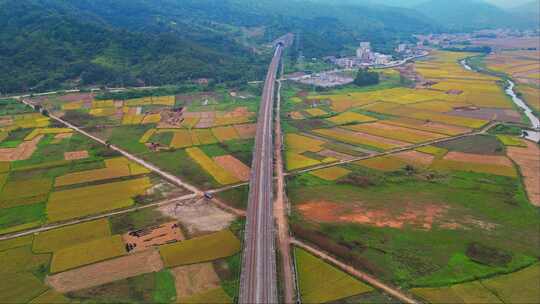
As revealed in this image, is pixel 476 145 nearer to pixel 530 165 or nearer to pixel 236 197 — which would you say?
pixel 530 165

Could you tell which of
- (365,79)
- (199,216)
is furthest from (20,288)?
(365,79)

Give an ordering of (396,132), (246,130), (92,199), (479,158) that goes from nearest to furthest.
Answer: (92,199) → (479,158) → (396,132) → (246,130)

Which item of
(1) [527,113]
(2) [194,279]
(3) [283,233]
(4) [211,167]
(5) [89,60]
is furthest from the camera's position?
(5) [89,60]

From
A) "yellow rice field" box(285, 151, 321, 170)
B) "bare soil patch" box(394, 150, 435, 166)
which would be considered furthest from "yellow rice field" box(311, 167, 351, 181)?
"bare soil patch" box(394, 150, 435, 166)

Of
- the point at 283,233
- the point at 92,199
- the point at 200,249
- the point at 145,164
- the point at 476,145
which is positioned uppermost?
the point at 476,145

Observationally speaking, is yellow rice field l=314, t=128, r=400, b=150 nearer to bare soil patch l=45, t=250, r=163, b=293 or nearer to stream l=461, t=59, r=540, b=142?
stream l=461, t=59, r=540, b=142

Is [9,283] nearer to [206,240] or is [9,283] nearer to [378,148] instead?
[206,240]

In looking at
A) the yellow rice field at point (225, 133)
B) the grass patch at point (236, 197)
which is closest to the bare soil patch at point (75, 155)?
the yellow rice field at point (225, 133)
